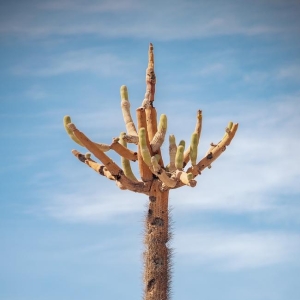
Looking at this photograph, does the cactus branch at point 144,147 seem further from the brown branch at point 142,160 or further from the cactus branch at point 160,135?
the brown branch at point 142,160

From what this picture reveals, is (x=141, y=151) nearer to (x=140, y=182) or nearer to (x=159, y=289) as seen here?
(x=140, y=182)

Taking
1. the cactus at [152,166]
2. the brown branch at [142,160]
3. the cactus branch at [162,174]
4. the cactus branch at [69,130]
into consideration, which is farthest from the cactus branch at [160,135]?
the cactus branch at [69,130]

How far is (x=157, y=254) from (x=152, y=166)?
132 centimetres

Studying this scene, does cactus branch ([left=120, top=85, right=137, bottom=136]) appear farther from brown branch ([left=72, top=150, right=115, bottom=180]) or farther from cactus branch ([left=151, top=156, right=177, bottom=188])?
cactus branch ([left=151, top=156, right=177, bottom=188])

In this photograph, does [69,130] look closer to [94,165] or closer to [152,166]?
[94,165]

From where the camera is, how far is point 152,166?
11391 millimetres

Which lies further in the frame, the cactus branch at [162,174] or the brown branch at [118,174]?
the brown branch at [118,174]

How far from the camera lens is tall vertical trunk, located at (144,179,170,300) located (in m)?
11.3

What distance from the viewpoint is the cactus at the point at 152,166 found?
11.3 m

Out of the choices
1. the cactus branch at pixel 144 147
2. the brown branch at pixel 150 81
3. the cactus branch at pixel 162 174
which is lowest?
the cactus branch at pixel 162 174

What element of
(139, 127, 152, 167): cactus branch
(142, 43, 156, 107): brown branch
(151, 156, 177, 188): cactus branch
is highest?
(142, 43, 156, 107): brown branch

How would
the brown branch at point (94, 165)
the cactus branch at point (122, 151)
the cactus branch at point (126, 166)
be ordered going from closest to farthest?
1. the cactus branch at point (122, 151)
2. the cactus branch at point (126, 166)
3. the brown branch at point (94, 165)

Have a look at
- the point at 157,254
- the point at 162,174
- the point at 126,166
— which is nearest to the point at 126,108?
the point at 126,166

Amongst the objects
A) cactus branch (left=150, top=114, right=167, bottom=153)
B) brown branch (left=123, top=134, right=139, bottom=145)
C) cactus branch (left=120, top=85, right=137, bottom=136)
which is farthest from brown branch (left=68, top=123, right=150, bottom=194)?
cactus branch (left=120, top=85, right=137, bottom=136)
